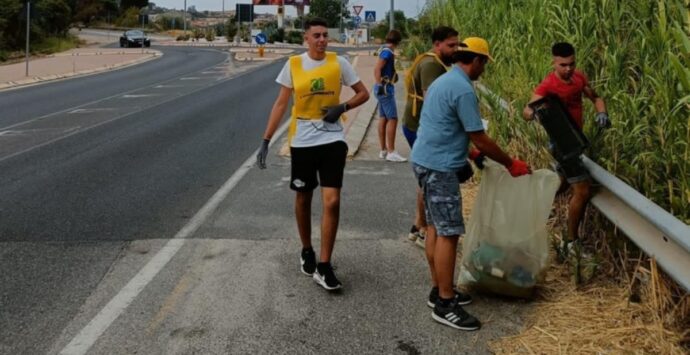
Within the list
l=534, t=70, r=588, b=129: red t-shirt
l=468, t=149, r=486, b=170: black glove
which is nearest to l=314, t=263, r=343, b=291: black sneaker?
l=468, t=149, r=486, b=170: black glove

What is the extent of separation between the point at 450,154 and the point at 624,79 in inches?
64.6

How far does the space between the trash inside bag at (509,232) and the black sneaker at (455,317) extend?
0.37m

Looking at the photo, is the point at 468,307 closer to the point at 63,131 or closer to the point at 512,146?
the point at 512,146

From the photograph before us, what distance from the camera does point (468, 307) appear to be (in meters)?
4.36

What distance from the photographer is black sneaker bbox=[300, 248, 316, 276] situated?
196 inches

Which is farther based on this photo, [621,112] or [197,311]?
[621,112]

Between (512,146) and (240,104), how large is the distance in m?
11.0

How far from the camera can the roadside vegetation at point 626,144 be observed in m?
3.68

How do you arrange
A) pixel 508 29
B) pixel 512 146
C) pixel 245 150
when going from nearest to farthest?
pixel 512 146 < pixel 508 29 < pixel 245 150

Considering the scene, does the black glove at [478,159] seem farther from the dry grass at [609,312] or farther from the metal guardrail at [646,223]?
the dry grass at [609,312]

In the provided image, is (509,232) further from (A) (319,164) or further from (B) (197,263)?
(B) (197,263)

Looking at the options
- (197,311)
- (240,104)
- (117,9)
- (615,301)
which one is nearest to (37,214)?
(197,311)

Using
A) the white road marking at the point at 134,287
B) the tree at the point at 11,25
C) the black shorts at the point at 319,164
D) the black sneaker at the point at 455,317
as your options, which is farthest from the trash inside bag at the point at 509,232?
the tree at the point at 11,25

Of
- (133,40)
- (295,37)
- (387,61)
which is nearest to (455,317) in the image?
(387,61)
